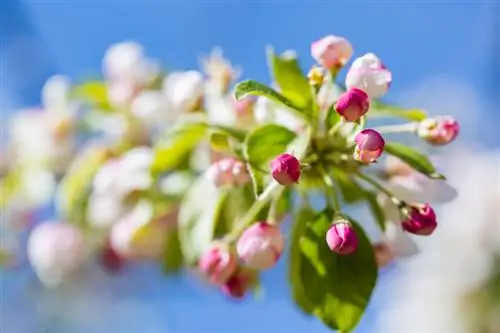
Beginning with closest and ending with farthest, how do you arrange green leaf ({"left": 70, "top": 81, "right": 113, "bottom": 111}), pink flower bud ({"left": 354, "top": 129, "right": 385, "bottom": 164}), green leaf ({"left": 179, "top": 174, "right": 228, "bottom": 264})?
pink flower bud ({"left": 354, "top": 129, "right": 385, "bottom": 164}), green leaf ({"left": 179, "top": 174, "right": 228, "bottom": 264}), green leaf ({"left": 70, "top": 81, "right": 113, "bottom": 111})

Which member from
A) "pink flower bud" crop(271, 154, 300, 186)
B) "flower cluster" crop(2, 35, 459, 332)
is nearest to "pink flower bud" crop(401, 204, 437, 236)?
"flower cluster" crop(2, 35, 459, 332)

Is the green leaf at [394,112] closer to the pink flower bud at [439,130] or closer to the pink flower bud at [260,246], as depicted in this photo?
the pink flower bud at [439,130]

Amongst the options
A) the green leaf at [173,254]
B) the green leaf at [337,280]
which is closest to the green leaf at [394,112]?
the green leaf at [337,280]

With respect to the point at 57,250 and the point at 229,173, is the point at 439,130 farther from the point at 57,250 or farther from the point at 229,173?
the point at 57,250

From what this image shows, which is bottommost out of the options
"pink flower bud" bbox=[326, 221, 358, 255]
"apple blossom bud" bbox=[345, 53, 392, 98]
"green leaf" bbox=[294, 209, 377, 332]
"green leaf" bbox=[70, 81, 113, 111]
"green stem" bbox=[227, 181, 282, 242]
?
"green leaf" bbox=[294, 209, 377, 332]

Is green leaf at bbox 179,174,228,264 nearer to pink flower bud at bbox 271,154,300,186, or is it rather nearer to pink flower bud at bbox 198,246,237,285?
pink flower bud at bbox 198,246,237,285

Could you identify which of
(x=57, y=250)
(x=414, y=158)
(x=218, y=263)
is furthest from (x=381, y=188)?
(x=57, y=250)
